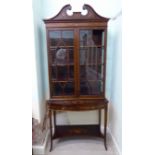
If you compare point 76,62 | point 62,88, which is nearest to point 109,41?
point 76,62

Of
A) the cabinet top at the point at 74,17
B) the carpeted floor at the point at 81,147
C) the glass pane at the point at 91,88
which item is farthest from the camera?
the glass pane at the point at 91,88

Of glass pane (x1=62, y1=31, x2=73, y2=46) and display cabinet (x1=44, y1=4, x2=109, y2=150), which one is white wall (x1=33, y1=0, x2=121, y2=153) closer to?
display cabinet (x1=44, y1=4, x2=109, y2=150)

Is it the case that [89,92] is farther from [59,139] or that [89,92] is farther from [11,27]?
[11,27]

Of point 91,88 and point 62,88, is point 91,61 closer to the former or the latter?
point 91,88

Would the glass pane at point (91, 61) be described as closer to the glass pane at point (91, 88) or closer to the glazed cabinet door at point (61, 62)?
the glass pane at point (91, 88)

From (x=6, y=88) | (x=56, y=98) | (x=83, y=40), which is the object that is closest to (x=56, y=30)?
(x=83, y=40)

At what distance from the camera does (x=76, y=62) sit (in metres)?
2.03

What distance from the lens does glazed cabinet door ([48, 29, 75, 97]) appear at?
1989mm

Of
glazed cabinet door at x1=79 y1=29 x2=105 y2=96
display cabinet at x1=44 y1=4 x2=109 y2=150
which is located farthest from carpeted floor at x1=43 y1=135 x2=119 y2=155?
glazed cabinet door at x1=79 y1=29 x2=105 y2=96

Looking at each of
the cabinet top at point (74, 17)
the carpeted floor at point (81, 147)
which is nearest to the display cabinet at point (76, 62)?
the cabinet top at point (74, 17)

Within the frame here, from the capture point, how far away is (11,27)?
3.04ft

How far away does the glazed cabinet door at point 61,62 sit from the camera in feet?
6.53

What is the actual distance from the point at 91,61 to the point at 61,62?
395 millimetres
